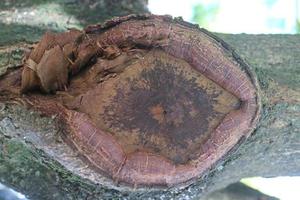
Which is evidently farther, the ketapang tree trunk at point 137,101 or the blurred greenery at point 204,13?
the blurred greenery at point 204,13

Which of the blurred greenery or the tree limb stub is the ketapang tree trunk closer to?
the tree limb stub

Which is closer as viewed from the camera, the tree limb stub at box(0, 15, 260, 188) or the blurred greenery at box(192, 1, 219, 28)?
the tree limb stub at box(0, 15, 260, 188)

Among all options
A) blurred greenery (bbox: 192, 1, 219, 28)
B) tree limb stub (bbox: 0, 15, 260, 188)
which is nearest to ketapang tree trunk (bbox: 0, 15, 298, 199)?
tree limb stub (bbox: 0, 15, 260, 188)

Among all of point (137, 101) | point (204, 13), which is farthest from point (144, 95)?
point (204, 13)

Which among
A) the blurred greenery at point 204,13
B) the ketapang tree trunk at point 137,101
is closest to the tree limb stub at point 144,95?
the ketapang tree trunk at point 137,101

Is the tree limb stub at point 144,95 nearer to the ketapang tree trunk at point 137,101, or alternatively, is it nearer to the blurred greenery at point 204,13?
the ketapang tree trunk at point 137,101

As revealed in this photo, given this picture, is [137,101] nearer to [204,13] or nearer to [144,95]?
[144,95]

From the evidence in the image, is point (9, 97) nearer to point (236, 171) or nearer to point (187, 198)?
point (187, 198)
